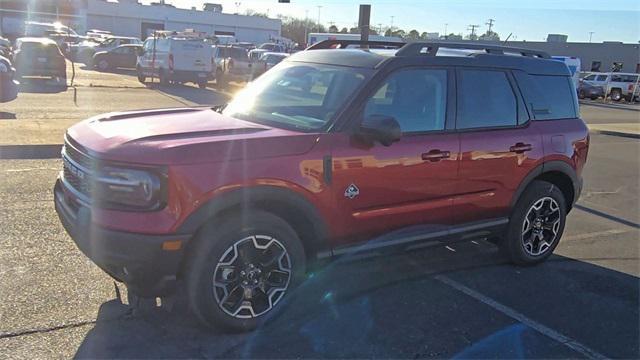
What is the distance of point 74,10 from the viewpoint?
234 feet

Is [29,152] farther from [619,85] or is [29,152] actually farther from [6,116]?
[619,85]

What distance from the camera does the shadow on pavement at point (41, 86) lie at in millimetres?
18539

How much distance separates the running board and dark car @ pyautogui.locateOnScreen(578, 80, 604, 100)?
37.9m

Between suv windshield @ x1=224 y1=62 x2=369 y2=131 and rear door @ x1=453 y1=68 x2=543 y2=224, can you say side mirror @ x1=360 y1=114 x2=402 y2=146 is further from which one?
rear door @ x1=453 y1=68 x2=543 y2=224

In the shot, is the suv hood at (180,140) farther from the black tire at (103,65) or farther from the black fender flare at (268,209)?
the black tire at (103,65)

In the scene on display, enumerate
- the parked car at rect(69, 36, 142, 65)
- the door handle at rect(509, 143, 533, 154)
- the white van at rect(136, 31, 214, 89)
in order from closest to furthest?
the door handle at rect(509, 143, 533, 154) → the white van at rect(136, 31, 214, 89) → the parked car at rect(69, 36, 142, 65)

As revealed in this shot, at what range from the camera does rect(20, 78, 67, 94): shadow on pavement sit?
60.8 ft

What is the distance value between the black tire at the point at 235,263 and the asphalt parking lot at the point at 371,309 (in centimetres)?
15

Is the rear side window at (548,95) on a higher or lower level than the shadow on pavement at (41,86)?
higher

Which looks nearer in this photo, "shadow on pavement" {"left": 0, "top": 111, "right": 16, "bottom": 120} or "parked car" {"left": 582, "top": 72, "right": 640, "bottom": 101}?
"shadow on pavement" {"left": 0, "top": 111, "right": 16, "bottom": 120}

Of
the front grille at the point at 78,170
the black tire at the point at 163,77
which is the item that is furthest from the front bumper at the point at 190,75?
the front grille at the point at 78,170

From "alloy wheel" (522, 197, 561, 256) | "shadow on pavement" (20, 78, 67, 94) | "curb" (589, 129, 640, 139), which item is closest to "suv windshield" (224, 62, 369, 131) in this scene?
"alloy wheel" (522, 197, 561, 256)

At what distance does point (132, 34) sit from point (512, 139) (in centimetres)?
7834

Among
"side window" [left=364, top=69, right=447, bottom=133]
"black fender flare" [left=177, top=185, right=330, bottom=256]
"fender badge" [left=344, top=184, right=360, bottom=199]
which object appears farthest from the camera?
"side window" [left=364, top=69, right=447, bottom=133]
